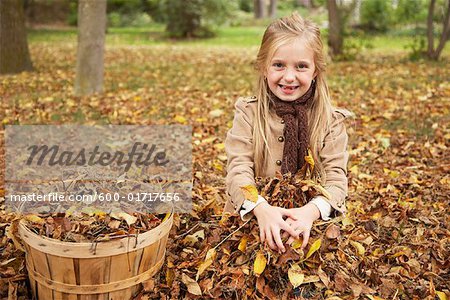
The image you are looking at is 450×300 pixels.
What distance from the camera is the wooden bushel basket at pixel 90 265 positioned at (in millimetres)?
1971

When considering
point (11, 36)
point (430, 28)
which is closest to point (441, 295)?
point (11, 36)

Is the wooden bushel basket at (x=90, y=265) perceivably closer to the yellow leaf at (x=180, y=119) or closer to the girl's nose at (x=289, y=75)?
the girl's nose at (x=289, y=75)

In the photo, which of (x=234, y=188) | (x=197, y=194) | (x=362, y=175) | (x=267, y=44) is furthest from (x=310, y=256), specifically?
(x=362, y=175)

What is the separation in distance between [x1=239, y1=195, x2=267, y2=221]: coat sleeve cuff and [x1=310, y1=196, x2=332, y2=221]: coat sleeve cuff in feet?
0.75

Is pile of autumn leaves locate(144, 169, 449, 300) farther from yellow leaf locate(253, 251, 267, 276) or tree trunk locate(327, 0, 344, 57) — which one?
tree trunk locate(327, 0, 344, 57)

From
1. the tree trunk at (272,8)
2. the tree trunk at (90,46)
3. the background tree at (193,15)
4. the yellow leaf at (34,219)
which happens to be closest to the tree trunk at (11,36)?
the tree trunk at (90,46)

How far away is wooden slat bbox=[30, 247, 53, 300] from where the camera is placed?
203cm

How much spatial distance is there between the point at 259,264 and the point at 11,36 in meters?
7.81

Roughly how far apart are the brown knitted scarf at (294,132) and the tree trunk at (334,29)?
8.78 m

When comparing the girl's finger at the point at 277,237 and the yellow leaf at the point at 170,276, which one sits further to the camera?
the yellow leaf at the point at 170,276

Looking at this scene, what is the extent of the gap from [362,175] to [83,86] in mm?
4345

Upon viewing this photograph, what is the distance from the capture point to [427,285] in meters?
2.63

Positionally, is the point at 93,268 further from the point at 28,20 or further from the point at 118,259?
the point at 28,20

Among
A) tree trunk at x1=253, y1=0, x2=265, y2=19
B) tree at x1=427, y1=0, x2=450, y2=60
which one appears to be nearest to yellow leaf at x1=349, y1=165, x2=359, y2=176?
tree at x1=427, y1=0, x2=450, y2=60
